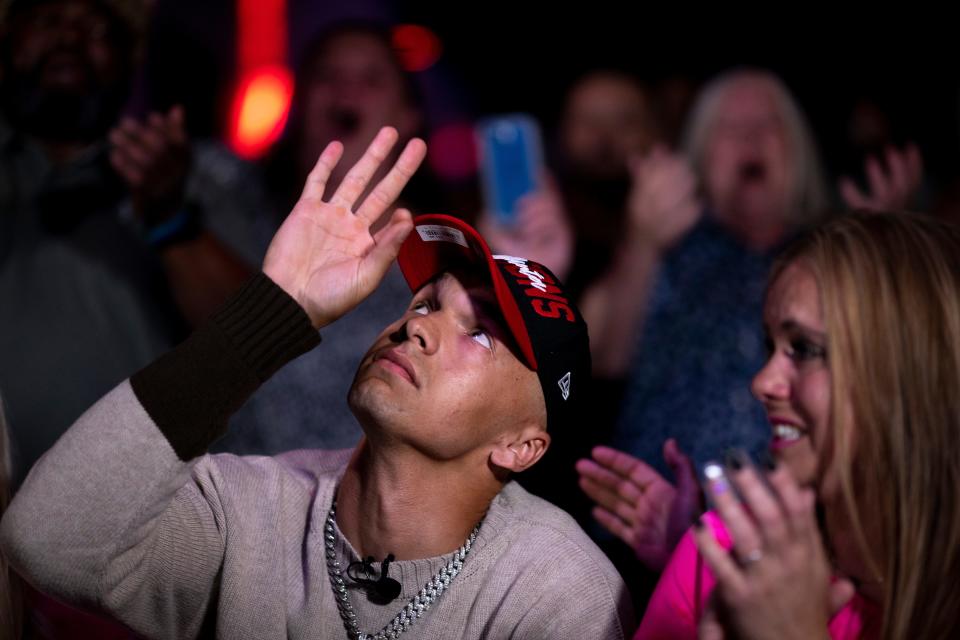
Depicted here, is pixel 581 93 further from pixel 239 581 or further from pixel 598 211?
pixel 239 581

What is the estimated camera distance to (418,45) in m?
5.13

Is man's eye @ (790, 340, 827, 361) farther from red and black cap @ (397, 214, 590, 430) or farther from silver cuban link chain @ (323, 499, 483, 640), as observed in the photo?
silver cuban link chain @ (323, 499, 483, 640)

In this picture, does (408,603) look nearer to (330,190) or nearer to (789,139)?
(330,190)

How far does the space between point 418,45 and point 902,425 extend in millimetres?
4105

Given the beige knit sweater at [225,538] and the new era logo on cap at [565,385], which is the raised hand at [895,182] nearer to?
the new era logo on cap at [565,385]

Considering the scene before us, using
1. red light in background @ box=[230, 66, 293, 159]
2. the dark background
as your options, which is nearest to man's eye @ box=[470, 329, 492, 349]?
the dark background

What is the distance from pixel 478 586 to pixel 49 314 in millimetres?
1187

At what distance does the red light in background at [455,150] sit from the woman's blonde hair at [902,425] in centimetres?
376

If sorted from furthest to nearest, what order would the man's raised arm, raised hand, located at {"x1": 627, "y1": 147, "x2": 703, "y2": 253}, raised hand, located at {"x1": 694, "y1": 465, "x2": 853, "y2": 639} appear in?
1. raised hand, located at {"x1": 627, "y1": 147, "x2": 703, "y2": 253}
2. the man's raised arm
3. raised hand, located at {"x1": 694, "y1": 465, "x2": 853, "y2": 639}

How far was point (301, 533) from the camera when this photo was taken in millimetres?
1629

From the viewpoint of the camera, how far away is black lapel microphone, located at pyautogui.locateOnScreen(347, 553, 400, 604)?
150cm

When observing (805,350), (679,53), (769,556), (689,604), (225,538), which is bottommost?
Result: (689,604)

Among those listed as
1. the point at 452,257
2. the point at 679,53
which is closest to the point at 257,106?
the point at 679,53

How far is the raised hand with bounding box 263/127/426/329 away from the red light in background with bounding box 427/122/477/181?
11.8 feet
